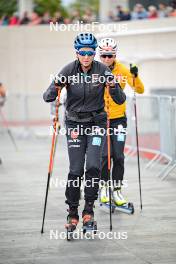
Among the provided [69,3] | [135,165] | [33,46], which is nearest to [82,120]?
[135,165]

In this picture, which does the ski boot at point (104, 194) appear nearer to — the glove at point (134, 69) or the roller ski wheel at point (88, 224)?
the glove at point (134, 69)

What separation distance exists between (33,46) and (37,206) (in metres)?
23.6

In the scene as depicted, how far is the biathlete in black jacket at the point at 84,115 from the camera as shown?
363 inches

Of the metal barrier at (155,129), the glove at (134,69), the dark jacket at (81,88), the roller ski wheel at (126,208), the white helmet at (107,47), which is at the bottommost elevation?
the roller ski wheel at (126,208)

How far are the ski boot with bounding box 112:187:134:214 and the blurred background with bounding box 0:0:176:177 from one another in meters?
3.37

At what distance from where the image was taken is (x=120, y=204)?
10.9 meters

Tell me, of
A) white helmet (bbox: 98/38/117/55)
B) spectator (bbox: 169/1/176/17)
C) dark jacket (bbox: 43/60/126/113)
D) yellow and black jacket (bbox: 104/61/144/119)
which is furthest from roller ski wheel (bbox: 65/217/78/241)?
spectator (bbox: 169/1/176/17)

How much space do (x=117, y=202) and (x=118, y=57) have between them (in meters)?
17.4

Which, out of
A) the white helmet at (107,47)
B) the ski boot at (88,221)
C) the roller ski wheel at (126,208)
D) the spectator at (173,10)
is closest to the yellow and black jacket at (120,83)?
the white helmet at (107,47)

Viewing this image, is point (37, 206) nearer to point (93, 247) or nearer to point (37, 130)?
point (93, 247)

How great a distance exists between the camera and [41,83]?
117ft

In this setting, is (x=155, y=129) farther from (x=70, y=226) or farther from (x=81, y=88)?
(x=70, y=226)

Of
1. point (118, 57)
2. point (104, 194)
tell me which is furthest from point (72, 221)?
point (118, 57)

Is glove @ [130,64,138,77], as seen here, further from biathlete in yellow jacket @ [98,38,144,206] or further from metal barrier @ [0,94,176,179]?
metal barrier @ [0,94,176,179]
